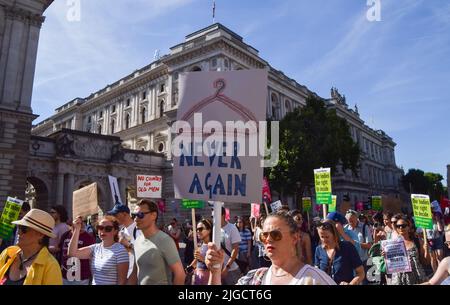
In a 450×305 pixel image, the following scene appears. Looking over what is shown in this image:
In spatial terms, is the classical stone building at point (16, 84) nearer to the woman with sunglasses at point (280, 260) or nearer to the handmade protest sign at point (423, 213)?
the handmade protest sign at point (423, 213)

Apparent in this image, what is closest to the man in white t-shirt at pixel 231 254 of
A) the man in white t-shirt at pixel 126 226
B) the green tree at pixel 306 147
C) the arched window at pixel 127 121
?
the man in white t-shirt at pixel 126 226

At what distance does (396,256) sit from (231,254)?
2.56 m

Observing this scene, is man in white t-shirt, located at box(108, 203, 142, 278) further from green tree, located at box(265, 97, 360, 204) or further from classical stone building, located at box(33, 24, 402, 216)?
green tree, located at box(265, 97, 360, 204)

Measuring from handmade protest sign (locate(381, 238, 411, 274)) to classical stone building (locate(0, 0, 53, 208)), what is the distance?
2251cm

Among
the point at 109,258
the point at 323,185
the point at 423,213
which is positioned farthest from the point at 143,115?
the point at 109,258

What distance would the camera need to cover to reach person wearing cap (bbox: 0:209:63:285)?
10.5 feet

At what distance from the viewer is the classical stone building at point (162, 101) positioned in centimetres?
3741

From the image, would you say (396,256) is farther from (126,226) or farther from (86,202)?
(86,202)

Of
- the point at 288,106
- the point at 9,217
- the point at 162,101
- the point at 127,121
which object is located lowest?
the point at 9,217

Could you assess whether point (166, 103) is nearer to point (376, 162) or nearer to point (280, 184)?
point (280, 184)

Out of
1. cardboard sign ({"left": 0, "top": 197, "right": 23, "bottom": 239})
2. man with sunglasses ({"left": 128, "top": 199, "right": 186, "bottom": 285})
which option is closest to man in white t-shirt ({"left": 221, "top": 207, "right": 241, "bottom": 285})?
man with sunglasses ({"left": 128, "top": 199, "right": 186, "bottom": 285})

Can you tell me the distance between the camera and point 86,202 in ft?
24.7

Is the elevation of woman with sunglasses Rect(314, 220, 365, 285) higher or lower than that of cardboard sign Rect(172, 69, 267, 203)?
lower
